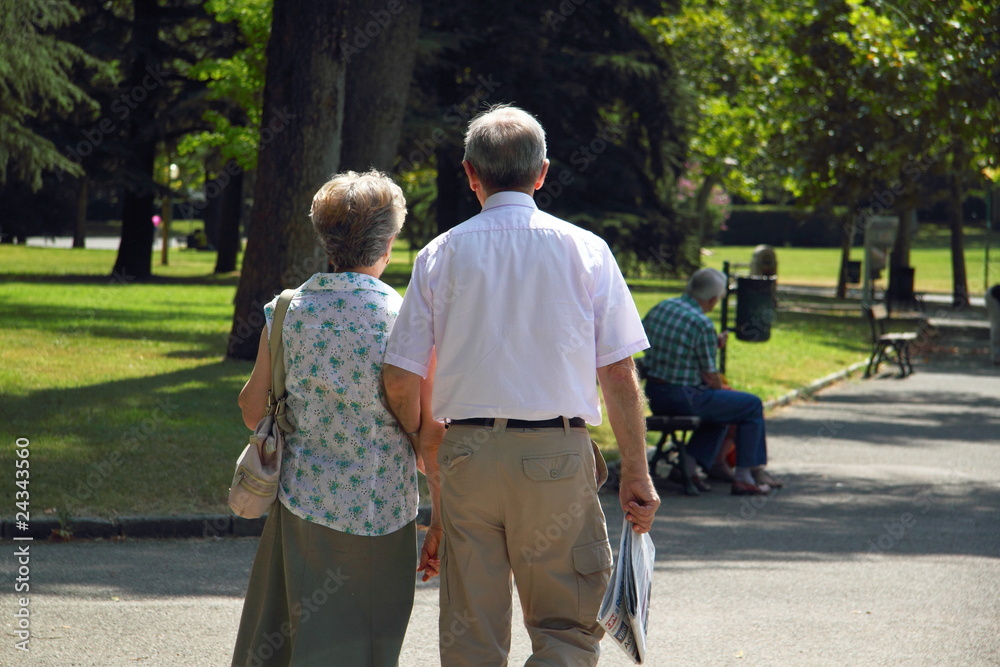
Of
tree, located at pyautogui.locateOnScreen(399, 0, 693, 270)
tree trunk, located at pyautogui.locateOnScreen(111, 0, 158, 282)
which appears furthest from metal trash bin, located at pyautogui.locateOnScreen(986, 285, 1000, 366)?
tree trunk, located at pyautogui.locateOnScreen(111, 0, 158, 282)

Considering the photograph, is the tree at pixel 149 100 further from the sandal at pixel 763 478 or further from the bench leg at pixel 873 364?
the sandal at pixel 763 478

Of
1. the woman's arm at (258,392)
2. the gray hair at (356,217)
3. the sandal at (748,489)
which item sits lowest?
the sandal at (748,489)

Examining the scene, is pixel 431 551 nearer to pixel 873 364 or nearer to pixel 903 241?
pixel 873 364

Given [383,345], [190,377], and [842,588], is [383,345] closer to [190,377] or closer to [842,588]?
[842,588]

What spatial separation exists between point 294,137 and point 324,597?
990 cm

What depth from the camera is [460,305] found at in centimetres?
338

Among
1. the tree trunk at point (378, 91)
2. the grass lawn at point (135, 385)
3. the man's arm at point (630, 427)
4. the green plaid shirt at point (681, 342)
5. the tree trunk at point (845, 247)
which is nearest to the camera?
the man's arm at point (630, 427)

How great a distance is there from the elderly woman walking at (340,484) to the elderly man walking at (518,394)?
6.5 inches

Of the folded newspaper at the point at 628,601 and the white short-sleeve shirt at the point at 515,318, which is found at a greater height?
the white short-sleeve shirt at the point at 515,318

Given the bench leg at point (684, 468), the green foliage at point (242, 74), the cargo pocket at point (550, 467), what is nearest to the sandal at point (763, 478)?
the bench leg at point (684, 468)

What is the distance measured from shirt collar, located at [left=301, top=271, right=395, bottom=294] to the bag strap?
0.09 meters

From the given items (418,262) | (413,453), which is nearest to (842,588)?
(413,453)

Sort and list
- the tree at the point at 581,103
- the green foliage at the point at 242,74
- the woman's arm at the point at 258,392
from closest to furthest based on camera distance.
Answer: the woman's arm at the point at 258,392 < the green foliage at the point at 242,74 < the tree at the point at 581,103

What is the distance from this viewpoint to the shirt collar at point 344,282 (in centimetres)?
363
